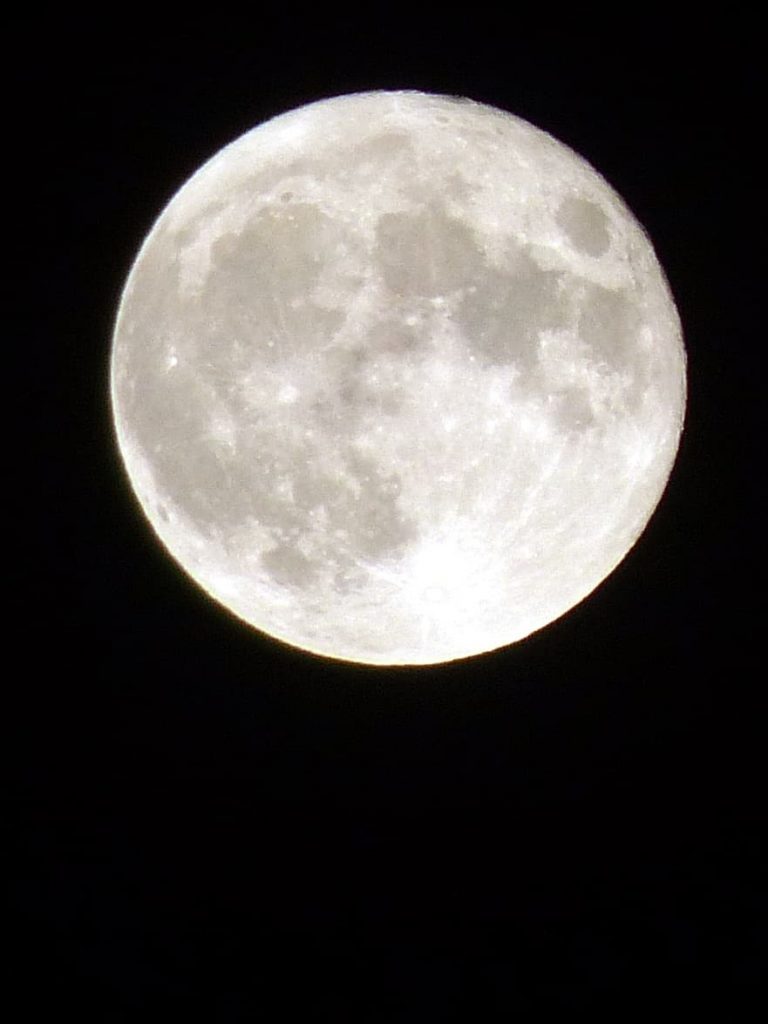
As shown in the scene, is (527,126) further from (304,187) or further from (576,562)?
(576,562)

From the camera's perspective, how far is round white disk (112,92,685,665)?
488 cm

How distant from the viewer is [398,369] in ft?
15.9

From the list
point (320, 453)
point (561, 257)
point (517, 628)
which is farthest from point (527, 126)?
point (517, 628)

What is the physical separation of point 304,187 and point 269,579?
5.49ft

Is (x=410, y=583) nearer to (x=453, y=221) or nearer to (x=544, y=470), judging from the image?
(x=544, y=470)

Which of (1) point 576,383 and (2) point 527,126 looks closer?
(1) point 576,383

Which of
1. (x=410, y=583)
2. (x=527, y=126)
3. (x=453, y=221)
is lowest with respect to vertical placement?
(x=410, y=583)

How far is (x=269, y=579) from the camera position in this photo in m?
5.55

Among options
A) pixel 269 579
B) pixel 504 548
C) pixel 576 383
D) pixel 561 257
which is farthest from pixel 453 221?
pixel 269 579

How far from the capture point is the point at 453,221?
495 cm

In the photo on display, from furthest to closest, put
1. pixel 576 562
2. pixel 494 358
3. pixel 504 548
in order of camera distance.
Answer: pixel 576 562 < pixel 504 548 < pixel 494 358

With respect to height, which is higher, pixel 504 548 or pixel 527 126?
pixel 527 126

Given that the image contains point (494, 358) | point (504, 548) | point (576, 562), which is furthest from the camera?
point (576, 562)

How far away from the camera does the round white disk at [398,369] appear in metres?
4.88
